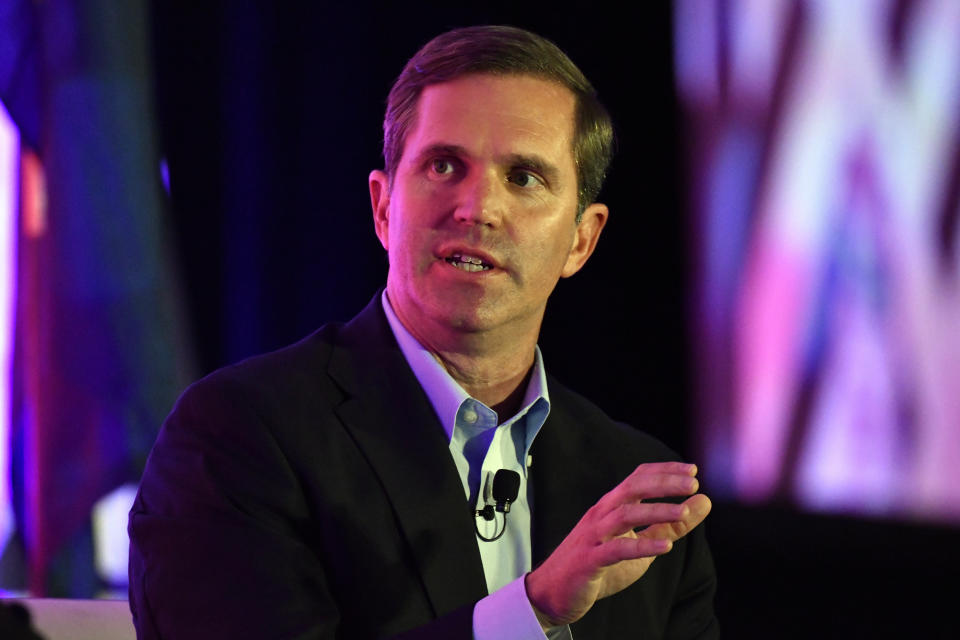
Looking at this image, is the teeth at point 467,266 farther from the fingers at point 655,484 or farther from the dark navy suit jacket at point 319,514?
the fingers at point 655,484

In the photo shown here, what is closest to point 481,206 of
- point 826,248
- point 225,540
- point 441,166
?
point 441,166

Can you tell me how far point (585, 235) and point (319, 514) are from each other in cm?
79

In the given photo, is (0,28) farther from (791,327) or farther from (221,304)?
(791,327)

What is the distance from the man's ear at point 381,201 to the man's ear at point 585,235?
0.35m

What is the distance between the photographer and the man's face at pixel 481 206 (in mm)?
1800

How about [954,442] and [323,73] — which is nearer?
[954,442]

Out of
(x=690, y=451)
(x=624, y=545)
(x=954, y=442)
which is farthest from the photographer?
(x=690, y=451)

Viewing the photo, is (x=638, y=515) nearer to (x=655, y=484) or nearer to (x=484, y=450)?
(x=655, y=484)

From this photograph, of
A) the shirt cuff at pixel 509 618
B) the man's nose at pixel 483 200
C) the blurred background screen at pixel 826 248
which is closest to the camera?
the shirt cuff at pixel 509 618

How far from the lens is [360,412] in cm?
177

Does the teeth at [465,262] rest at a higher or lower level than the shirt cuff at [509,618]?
higher

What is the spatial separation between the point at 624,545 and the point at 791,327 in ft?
6.57

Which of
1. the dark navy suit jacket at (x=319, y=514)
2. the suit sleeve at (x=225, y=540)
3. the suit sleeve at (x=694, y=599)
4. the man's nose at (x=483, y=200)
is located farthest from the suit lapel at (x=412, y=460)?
the suit sleeve at (x=694, y=599)

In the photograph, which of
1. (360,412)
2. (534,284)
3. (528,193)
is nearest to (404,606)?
(360,412)
